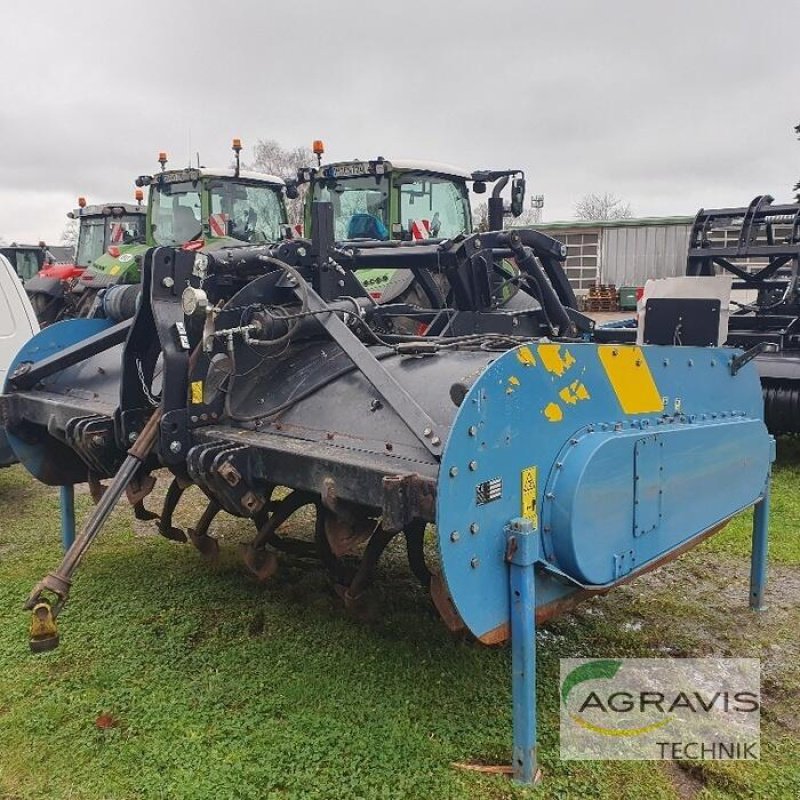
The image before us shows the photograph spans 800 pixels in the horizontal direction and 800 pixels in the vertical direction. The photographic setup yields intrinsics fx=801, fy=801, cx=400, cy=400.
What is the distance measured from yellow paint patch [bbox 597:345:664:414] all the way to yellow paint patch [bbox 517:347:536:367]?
15.3 inches

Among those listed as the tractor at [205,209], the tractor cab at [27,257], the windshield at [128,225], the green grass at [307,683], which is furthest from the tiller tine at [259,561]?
the tractor cab at [27,257]

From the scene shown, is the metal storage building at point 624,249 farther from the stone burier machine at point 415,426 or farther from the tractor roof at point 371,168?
the stone burier machine at point 415,426

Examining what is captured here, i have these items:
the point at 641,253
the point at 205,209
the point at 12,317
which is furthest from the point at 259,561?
the point at 641,253

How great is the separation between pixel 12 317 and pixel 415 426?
12.7 ft

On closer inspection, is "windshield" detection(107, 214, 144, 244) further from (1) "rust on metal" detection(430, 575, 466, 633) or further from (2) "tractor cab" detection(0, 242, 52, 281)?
(1) "rust on metal" detection(430, 575, 466, 633)

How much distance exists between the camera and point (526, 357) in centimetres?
231

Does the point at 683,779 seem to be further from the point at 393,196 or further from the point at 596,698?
the point at 393,196

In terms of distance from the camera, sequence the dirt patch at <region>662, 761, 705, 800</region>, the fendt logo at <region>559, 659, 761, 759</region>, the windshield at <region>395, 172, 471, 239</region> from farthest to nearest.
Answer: the windshield at <region>395, 172, 471, 239</region> < the fendt logo at <region>559, 659, 761, 759</region> < the dirt patch at <region>662, 761, 705, 800</region>

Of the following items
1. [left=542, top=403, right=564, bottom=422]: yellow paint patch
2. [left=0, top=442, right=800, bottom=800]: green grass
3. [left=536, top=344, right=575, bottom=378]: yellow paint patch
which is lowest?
[left=0, top=442, right=800, bottom=800]: green grass

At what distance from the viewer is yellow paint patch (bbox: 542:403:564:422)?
239 cm

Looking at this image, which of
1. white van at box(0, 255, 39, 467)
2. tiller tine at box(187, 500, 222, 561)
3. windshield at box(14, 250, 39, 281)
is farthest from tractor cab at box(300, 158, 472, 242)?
windshield at box(14, 250, 39, 281)

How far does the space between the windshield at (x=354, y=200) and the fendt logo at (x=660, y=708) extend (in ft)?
17.3

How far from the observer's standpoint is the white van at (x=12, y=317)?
509 cm

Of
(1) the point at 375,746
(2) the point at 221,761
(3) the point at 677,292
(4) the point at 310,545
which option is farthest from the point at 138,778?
(3) the point at 677,292
